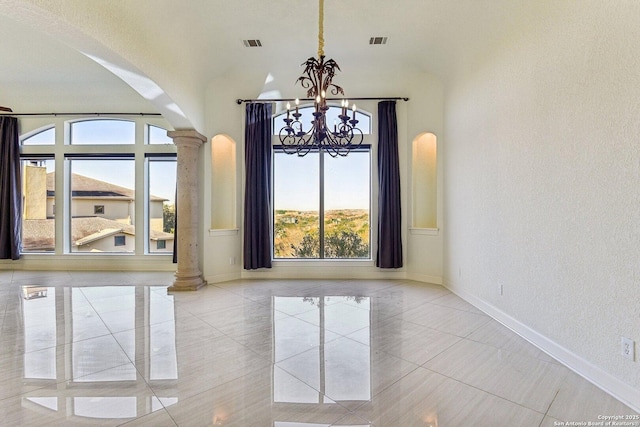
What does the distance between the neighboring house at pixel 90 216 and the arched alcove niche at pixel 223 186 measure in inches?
64.3

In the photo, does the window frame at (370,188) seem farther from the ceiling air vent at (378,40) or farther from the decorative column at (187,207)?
the decorative column at (187,207)

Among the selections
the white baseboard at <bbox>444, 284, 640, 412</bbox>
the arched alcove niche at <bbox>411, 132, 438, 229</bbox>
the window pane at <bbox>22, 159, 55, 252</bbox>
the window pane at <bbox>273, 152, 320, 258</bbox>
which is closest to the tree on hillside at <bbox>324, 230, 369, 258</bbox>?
the window pane at <bbox>273, 152, 320, 258</bbox>

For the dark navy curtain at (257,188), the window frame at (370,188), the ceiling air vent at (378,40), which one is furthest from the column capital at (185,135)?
the ceiling air vent at (378,40)

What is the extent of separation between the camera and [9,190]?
6.20m

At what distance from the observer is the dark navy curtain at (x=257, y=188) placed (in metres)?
5.39

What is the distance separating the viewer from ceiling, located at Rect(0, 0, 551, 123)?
264 cm

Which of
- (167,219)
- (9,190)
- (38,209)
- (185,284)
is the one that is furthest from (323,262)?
(9,190)

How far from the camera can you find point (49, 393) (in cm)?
215

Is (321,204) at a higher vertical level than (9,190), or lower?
lower

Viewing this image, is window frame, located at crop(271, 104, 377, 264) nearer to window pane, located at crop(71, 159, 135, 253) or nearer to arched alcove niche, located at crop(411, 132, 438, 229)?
arched alcove niche, located at crop(411, 132, 438, 229)

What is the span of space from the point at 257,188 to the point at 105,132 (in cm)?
391

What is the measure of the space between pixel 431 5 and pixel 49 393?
5336 millimetres

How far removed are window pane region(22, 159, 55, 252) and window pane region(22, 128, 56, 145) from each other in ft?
1.26

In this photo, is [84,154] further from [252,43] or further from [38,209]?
[252,43]
